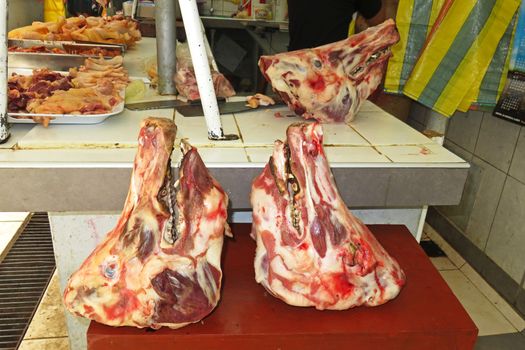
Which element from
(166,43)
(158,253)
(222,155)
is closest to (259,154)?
(222,155)

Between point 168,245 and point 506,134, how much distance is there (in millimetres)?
2000

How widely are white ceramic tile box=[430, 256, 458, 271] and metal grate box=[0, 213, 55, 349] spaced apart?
6.64ft

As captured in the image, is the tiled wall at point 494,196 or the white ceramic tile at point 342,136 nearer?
the white ceramic tile at point 342,136

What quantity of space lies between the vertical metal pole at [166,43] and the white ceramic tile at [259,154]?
1.85ft

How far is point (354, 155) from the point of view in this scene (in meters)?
1.02

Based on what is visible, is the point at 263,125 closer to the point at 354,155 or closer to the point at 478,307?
the point at 354,155

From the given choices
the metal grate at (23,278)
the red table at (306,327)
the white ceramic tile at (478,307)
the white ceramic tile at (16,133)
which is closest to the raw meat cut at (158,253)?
the red table at (306,327)

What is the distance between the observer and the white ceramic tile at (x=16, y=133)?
0.95 metres

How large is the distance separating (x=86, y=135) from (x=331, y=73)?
2.17 ft

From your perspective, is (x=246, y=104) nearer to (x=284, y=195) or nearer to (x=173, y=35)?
(x=173, y=35)

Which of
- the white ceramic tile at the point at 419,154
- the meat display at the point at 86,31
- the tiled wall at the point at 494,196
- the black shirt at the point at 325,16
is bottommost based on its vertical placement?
the tiled wall at the point at 494,196

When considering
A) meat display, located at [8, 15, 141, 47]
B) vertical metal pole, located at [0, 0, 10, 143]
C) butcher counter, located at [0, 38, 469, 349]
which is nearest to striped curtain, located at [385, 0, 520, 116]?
butcher counter, located at [0, 38, 469, 349]

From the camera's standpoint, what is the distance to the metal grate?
1775 mm

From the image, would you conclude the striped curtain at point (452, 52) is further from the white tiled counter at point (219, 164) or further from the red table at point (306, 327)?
the red table at point (306, 327)
